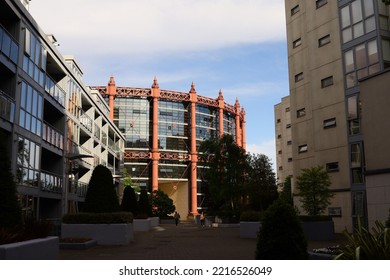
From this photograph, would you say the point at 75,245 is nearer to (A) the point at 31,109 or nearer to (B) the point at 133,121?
(A) the point at 31,109

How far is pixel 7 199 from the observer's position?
10867mm

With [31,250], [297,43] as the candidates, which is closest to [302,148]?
[297,43]

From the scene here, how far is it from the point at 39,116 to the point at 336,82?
2174 centimetres

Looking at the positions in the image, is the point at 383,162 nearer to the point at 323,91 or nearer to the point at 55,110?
the point at 323,91

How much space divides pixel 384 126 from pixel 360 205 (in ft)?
50.2

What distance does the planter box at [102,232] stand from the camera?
2097 centimetres

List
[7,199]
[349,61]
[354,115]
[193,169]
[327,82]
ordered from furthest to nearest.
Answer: [193,169] → [327,82] → [349,61] → [354,115] → [7,199]

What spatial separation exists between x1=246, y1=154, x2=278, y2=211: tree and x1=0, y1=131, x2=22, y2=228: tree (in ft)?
114

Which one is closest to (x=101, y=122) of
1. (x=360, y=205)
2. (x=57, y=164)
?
(x=57, y=164)

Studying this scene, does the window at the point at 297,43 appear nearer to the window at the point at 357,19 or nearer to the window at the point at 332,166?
the window at the point at 357,19

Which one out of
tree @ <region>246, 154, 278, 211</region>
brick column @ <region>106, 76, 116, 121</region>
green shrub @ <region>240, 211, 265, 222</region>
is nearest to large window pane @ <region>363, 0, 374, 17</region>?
green shrub @ <region>240, 211, 265, 222</region>

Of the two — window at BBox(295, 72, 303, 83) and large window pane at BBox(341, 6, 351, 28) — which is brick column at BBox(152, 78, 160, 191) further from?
large window pane at BBox(341, 6, 351, 28)

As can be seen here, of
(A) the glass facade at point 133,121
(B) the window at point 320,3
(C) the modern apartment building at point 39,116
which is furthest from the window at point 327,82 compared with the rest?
(A) the glass facade at point 133,121
